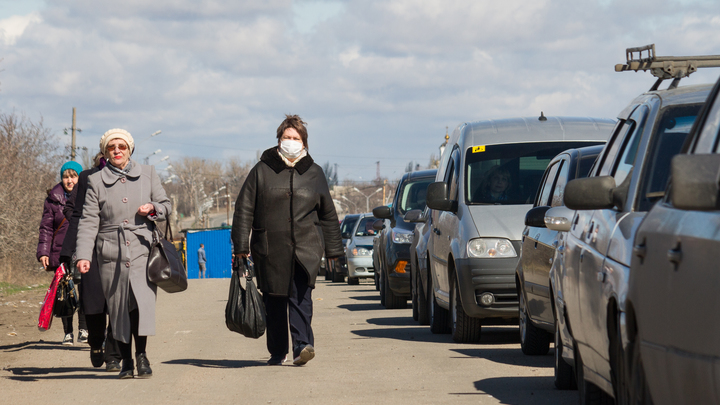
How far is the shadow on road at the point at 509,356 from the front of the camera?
8.96m

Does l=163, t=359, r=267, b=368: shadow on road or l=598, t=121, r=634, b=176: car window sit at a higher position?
l=598, t=121, r=634, b=176: car window

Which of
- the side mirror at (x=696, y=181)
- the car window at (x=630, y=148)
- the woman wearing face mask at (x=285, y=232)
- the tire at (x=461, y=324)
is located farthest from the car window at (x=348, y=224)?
the side mirror at (x=696, y=181)

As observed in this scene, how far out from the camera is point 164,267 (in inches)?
333

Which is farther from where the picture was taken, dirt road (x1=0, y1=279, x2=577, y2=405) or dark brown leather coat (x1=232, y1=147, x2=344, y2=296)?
dark brown leather coat (x1=232, y1=147, x2=344, y2=296)

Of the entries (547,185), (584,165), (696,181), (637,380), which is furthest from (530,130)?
(696,181)

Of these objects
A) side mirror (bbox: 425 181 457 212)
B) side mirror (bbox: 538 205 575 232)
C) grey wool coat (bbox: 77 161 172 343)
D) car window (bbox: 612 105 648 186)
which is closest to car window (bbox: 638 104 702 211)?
car window (bbox: 612 105 648 186)

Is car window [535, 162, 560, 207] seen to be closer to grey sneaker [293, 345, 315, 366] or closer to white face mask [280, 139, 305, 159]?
white face mask [280, 139, 305, 159]

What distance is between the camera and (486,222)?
1040 cm

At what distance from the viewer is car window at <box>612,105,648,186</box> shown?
5305 mm

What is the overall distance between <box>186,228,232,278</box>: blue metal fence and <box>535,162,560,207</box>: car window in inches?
2107

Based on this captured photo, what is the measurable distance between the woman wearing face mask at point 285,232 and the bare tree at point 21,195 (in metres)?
22.9

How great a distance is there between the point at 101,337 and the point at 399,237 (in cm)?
813

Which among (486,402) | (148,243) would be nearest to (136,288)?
(148,243)

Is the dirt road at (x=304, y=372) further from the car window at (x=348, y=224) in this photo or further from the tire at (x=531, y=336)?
the car window at (x=348, y=224)
